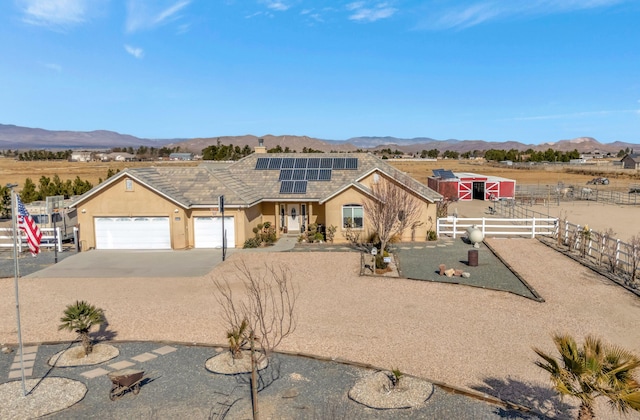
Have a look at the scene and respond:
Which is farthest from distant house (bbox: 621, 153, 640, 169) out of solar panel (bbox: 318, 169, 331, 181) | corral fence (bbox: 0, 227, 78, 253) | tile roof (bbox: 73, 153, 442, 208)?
corral fence (bbox: 0, 227, 78, 253)

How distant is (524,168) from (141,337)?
106897 mm

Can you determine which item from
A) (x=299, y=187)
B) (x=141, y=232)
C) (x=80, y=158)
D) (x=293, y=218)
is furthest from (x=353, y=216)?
(x=80, y=158)

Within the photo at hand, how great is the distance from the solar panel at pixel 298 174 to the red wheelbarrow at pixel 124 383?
850 inches

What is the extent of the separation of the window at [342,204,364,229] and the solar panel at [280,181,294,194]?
13.6 ft

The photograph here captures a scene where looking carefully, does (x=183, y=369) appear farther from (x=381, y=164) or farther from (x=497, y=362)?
(x=381, y=164)

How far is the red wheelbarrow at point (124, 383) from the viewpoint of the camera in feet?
33.3

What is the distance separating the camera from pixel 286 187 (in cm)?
3050

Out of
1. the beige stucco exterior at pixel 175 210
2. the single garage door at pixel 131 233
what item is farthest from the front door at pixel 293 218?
the single garage door at pixel 131 233

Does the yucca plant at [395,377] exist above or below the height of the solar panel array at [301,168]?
below

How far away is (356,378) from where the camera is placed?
11.1m

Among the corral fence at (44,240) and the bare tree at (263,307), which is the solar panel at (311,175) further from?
the corral fence at (44,240)

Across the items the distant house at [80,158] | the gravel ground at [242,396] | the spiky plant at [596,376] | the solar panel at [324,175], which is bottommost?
the gravel ground at [242,396]

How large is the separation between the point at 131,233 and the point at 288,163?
11.4 metres

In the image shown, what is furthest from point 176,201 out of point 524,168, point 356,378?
point 524,168
